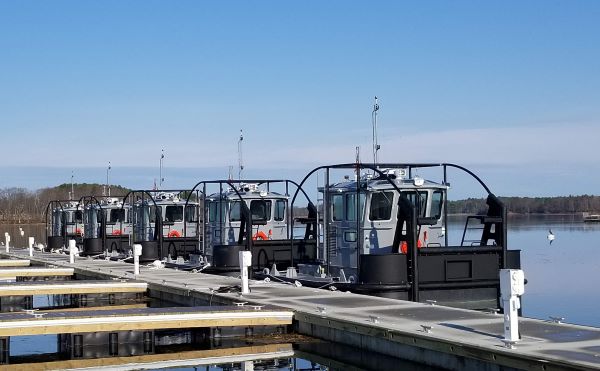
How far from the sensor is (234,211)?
97.5 ft

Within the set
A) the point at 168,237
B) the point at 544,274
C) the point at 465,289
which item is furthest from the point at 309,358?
the point at 544,274

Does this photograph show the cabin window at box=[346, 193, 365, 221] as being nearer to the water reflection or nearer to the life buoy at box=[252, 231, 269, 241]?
the water reflection

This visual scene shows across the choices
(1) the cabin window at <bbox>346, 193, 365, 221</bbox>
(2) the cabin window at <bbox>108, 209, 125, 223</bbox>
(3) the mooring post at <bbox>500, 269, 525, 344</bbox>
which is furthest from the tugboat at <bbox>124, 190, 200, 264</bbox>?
(3) the mooring post at <bbox>500, 269, 525, 344</bbox>

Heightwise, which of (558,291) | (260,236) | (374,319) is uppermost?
(260,236)

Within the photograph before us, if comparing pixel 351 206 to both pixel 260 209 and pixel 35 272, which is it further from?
pixel 35 272

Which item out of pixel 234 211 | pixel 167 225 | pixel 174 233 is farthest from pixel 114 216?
pixel 234 211

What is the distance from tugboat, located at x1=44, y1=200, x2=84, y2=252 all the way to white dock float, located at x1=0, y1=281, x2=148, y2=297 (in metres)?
20.7

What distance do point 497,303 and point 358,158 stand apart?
487 centimetres

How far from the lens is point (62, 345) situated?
16.7m

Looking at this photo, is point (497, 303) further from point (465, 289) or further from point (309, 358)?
point (309, 358)

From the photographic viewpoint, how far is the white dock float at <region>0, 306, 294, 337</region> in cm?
1515

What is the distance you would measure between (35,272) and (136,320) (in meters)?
14.3

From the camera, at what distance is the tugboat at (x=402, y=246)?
751 inches

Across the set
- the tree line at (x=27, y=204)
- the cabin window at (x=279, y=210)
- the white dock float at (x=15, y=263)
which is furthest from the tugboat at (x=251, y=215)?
the tree line at (x=27, y=204)
